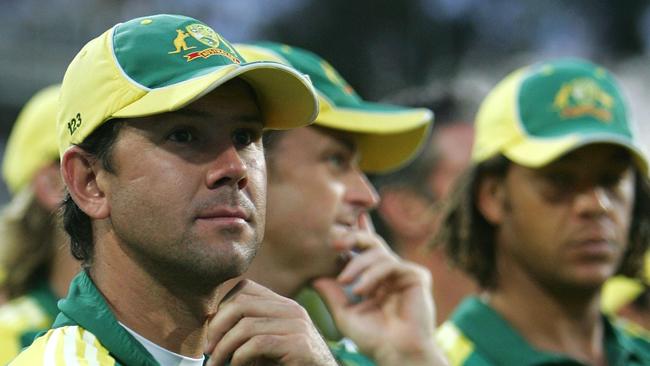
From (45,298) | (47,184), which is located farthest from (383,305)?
(47,184)

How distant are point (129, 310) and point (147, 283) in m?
0.07

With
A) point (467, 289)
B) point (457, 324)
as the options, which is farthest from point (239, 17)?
point (457, 324)

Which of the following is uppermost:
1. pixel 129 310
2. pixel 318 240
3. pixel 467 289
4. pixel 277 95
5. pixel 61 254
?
pixel 277 95

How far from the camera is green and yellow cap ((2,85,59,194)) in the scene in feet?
18.0

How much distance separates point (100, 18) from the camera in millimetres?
11086

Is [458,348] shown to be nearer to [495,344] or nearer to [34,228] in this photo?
[495,344]

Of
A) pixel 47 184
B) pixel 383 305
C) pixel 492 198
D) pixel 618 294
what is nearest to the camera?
pixel 383 305

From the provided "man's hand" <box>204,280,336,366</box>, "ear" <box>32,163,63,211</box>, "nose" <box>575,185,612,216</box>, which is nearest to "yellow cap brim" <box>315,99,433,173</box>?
"nose" <box>575,185,612,216</box>

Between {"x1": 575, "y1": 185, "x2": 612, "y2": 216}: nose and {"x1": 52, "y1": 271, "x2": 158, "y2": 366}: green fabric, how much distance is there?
1.85m

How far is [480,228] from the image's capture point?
446cm

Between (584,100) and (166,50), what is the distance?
1.95 metres

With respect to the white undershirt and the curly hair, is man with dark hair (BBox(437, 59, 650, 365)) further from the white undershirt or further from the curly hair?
the curly hair

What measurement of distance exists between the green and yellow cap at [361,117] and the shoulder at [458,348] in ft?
1.87

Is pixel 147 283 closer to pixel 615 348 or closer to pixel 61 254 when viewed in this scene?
pixel 615 348
